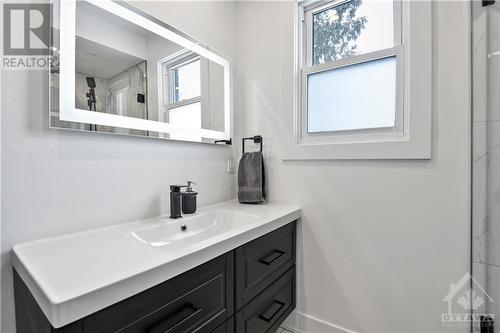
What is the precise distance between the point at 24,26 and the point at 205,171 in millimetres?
1030

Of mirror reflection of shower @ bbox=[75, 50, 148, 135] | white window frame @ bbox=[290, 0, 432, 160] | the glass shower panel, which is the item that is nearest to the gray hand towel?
white window frame @ bbox=[290, 0, 432, 160]

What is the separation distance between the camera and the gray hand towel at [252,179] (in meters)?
1.61

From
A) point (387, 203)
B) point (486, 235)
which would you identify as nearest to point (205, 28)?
point (387, 203)

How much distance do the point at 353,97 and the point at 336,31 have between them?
456 millimetres

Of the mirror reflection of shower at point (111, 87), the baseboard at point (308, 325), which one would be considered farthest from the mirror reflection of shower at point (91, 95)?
the baseboard at point (308, 325)

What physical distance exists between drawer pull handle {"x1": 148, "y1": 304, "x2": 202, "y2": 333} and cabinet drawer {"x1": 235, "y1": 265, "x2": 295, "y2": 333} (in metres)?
0.27

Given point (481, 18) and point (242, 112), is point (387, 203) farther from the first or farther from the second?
point (242, 112)

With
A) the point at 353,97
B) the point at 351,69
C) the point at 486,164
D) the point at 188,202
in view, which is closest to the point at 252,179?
the point at 188,202

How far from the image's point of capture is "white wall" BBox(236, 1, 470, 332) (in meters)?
1.08

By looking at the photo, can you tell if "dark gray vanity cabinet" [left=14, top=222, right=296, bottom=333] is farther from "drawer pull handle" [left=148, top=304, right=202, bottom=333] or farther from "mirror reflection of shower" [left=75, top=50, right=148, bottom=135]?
"mirror reflection of shower" [left=75, top=50, right=148, bottom=135]

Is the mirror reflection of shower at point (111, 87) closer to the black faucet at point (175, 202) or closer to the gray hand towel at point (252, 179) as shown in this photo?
the black faucet at point (175, 202)

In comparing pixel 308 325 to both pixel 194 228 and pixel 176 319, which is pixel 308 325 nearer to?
pixel 194 228

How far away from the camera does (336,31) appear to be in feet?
4.97

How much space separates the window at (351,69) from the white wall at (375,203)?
0.16 m
